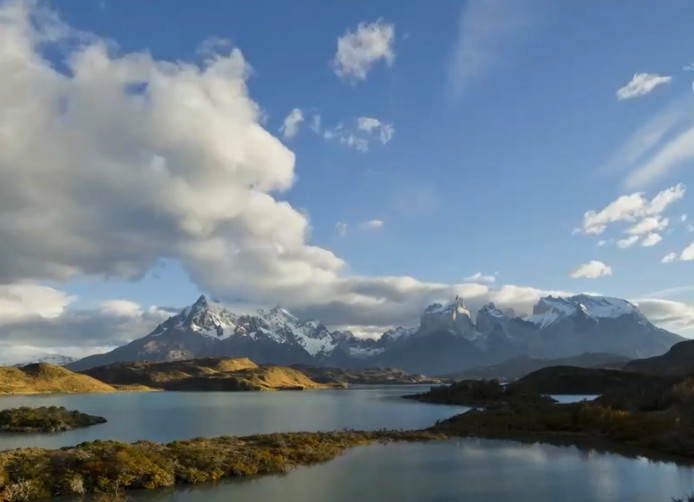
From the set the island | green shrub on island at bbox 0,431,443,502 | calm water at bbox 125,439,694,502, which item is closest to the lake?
calm water at bbox 125,439,694,502

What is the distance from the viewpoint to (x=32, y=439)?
77.2 meters

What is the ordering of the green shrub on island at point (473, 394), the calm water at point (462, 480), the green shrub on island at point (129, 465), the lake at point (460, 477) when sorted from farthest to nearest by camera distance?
the green shrub on island at point (473, 394) < the green shrub on island at point (129, 465) < the lake at point (460, 477) < the calm water at point (462, 480)

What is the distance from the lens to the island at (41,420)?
91500 mm

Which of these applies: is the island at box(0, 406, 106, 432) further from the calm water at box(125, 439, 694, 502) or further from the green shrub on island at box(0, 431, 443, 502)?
the calm water at box(125, 439, 694, 502)

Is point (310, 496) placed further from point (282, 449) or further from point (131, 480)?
point (282, 449)

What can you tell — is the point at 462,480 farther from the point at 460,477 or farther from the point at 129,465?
the point at 129,465

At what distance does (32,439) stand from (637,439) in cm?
7747

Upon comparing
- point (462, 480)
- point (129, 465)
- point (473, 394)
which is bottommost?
point (462, 480)

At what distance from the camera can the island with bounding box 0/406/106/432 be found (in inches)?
3602

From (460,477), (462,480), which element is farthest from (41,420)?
(462,480)

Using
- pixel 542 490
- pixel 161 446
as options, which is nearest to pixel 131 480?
pixel 161 446

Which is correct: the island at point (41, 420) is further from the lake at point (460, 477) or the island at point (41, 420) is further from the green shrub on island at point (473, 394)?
the green shrub on island at point (473, 394)

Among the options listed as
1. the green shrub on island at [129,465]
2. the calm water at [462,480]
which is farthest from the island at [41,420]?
the calm water at [462,480]

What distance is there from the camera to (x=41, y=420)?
9350 cm
